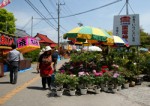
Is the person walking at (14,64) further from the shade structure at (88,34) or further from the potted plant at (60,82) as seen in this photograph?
the potted plant at (60,82)

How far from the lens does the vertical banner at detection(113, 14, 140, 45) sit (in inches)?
945

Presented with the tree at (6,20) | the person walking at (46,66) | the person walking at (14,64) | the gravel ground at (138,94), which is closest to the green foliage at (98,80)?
the gravel ground at (138,94)

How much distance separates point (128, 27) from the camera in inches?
963

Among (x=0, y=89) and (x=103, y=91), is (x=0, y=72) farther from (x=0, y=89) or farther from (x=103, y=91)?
(x=103, y=91)

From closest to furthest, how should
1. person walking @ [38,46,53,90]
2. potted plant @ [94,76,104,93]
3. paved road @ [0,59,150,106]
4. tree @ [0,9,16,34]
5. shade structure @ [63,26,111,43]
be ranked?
paved road @ [0,59,150,106] < potted plant @ [94,76,104,93] < person walking @ [38,46,53,90] < shade structure @ [63,26,111,43] < tree @ [0,9,16,34]

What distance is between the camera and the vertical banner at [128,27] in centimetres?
2402

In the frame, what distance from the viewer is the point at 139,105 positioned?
9.88 meters

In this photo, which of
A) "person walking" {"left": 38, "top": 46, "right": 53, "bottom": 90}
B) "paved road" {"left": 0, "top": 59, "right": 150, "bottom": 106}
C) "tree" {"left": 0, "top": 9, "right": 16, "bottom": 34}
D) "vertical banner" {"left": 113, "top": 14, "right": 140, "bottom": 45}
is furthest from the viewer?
"tree" {"left": 0, "top": 9, "right": 16, "bottom": 34}

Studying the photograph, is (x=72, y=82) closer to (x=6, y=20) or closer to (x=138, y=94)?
(x=138, y=94)

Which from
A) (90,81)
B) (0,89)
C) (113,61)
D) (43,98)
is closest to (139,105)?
(90,81)

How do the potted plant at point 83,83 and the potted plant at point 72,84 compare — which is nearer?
the potted plant at point 72,84

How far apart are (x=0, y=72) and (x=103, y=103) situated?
946 centimetres

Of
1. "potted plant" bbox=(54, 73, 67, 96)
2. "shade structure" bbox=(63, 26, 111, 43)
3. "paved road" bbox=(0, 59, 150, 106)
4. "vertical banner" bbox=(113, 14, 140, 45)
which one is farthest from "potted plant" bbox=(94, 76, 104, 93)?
"vertical banner" bbox=(113, 14, 140, 45)

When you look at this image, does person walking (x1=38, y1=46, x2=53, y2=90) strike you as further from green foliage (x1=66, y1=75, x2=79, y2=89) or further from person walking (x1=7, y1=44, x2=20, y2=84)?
person walking (x1=7, y1=44, x2=20, y2=84)
